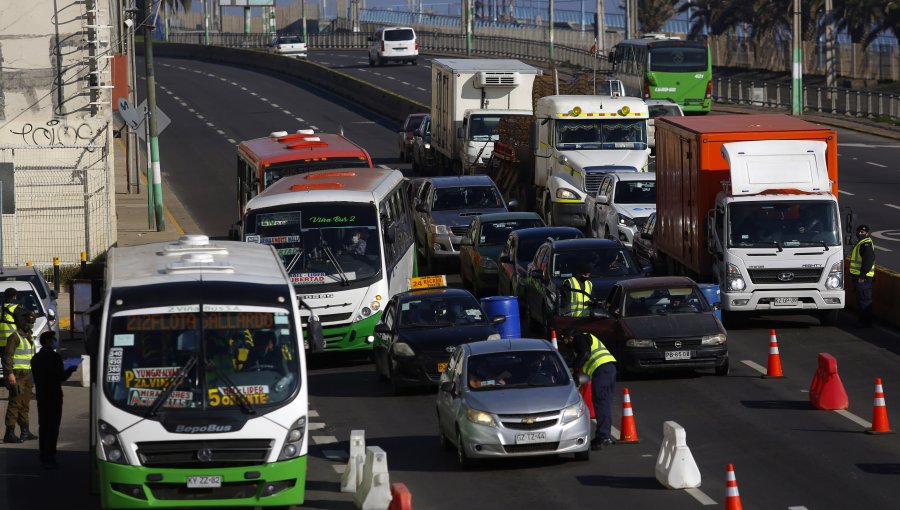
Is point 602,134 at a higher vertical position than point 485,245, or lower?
higher

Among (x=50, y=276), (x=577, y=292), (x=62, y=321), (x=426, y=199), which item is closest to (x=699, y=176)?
(x=577, y=292)

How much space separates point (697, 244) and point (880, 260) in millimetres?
6958

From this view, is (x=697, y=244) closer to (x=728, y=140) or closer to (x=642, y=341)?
(x=728, y=140)

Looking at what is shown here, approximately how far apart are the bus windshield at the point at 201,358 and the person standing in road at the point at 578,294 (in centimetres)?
1002

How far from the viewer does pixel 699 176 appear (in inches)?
1048

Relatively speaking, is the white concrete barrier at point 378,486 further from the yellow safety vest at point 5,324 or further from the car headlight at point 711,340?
the yellow safety vest at point 5,324

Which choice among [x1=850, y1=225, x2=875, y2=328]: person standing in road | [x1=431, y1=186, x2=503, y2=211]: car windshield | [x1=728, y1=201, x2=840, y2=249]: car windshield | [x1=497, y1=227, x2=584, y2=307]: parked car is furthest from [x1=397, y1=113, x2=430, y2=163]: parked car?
[x1=850, y1=225, x2=875, y2=328]: person standing in road

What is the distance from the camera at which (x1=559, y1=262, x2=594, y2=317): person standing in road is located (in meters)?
23.7

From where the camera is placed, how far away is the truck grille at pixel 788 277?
25078 mm

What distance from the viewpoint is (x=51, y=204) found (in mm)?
33281

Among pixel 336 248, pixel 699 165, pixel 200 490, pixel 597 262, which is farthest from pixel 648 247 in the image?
pixel 200 490

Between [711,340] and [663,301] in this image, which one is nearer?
[711,340]

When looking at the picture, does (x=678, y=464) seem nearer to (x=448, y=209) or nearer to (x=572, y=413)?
(x=572, y=413)

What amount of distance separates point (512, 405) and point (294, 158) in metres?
14.0
